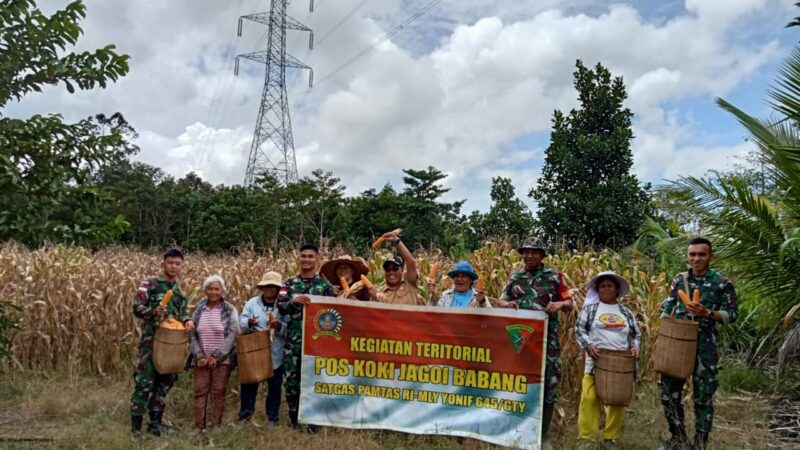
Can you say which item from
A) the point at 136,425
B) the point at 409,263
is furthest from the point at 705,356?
the point at 136,425

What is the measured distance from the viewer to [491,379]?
5.43 meters

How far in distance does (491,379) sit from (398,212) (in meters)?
22.8

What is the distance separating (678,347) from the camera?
488cm

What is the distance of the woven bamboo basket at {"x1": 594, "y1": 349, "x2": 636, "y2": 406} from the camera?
4.98 metres

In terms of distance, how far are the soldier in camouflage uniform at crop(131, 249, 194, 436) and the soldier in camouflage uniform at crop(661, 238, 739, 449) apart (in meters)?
4.57

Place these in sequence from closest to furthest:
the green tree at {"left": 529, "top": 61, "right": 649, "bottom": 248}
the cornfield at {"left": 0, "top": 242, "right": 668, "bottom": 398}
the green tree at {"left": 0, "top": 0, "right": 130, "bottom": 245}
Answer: the green tree at {"left": 0, "top": 0, "right": 130, "bottom": 245} → the cornfield at {"left": 0, "top": 242, "right": 668, "bottom": 398} → the green tree at {"left": 529, "top": 61, "right": 649, "bottom": 248}

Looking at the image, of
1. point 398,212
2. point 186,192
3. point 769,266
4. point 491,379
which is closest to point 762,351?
point 769,266

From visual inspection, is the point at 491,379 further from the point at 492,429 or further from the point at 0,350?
the point at 0,350

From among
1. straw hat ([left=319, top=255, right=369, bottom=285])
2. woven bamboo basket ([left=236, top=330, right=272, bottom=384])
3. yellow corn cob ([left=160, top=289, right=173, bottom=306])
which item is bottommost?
woven bamboo basket ([left=236, top=330, right=272, bottom=384])

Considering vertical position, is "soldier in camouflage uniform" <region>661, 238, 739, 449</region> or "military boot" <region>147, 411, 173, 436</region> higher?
"soldier in camouflage uniform" <region>661, 238, 739, 449</region>

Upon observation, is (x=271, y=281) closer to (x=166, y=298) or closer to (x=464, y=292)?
(x=166, y=298)

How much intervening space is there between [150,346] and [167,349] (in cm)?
30

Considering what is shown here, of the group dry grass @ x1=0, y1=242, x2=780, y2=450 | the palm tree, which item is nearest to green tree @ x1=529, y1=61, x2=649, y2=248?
dry grass @ x1=0, y1=242, x2=780, y2=450

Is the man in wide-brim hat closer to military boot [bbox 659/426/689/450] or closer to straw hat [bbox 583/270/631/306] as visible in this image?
straw hat [bbox 583/270/631/306]
